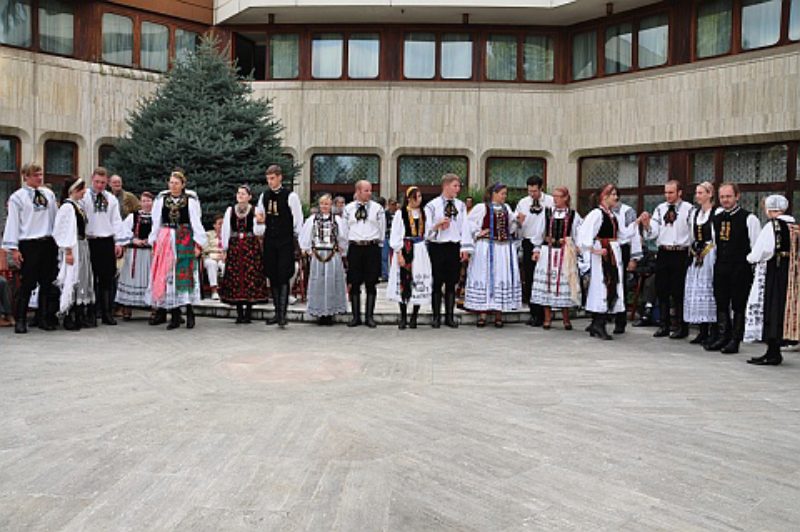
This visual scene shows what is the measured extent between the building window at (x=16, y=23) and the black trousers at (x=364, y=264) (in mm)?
10847

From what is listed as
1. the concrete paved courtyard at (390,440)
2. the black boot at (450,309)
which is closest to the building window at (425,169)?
the black boot at (450,309)

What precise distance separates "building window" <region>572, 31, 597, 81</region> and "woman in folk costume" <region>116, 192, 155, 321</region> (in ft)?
40.1

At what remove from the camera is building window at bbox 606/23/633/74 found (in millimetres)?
18328

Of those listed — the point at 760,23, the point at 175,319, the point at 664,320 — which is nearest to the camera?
the point at 175,319

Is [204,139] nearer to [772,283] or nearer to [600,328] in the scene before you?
[600,328]

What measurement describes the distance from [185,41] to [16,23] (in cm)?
411

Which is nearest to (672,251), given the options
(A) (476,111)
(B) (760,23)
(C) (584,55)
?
(B) (760,23)

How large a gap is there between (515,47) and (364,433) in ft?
53.9

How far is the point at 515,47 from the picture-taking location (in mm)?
19797

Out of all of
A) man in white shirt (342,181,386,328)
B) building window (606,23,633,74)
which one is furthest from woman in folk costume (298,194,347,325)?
building window (606,23,633,74)

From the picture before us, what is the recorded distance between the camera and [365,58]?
19.8 meters

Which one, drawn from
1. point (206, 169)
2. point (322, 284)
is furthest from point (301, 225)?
point (206, 169)

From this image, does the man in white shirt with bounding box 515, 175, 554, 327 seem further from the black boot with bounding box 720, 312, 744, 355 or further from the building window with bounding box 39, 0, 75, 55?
the building window with bounding box 39, 0, 75, 55

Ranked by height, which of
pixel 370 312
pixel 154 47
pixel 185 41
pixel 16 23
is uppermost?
pixel 185 41
